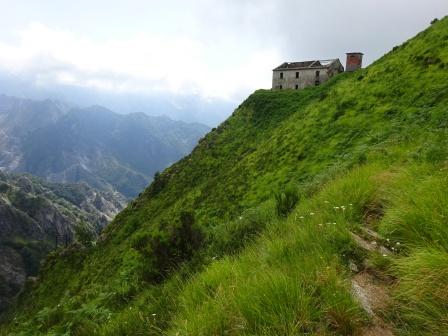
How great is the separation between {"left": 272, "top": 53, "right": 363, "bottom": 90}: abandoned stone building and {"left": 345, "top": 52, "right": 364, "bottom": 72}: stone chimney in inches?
242

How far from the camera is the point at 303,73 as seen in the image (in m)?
79.4

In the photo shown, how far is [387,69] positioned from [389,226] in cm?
3654

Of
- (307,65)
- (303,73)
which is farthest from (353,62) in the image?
(307,65)

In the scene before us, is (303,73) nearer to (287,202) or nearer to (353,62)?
(353,62)

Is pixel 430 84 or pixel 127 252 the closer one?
pixel 430 84

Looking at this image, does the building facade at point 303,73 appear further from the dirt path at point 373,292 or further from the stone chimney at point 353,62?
the dirt path at point 373,292

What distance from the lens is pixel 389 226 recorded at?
5418 mm

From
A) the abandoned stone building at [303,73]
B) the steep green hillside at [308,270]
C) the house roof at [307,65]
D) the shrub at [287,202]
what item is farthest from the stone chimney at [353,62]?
the shrub at [287,202]

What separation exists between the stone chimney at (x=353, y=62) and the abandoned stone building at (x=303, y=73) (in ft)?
20.2

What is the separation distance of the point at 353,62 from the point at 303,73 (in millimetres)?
11227

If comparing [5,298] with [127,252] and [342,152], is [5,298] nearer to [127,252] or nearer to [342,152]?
[127,252]

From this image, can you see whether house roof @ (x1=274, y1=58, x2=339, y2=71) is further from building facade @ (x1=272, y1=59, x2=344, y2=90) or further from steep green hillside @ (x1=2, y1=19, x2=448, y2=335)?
steep green hillside @ (x1=2, y1=19, x2=448, y2=335)

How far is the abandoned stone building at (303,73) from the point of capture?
257 feet

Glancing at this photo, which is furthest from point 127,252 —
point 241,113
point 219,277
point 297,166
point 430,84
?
point 241,113
